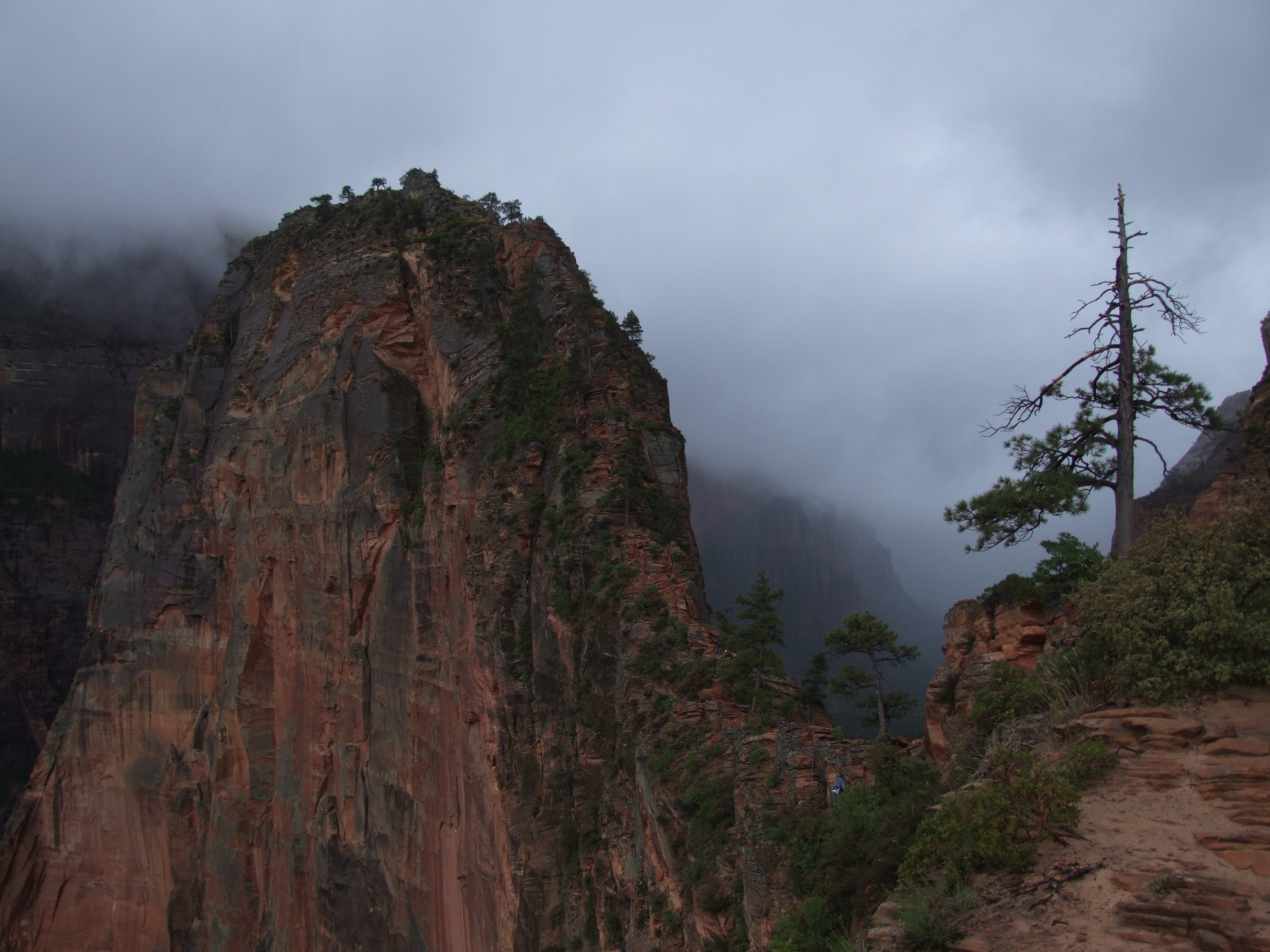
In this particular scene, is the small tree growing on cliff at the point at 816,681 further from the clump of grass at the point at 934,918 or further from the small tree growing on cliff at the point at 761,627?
→ the clump of grass at the point at 934,918

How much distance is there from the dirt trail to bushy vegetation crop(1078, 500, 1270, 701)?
397 mm

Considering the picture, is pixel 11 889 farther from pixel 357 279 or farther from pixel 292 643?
pixel 357 279

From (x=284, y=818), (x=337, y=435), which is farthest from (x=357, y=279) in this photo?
(x=284, y=818)

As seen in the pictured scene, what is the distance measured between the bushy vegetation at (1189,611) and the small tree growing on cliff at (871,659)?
1393 centimetres

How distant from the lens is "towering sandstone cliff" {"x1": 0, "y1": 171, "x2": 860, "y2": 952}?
2092cm

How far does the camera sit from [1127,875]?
741 cm

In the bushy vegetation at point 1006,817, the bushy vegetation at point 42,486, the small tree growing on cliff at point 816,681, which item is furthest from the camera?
the bushy vegetation at point 42,486

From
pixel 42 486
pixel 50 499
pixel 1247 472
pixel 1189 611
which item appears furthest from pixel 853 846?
pixel 42 486

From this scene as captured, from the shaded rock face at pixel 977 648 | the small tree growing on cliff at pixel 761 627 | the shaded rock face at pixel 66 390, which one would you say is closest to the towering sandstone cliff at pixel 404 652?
the small tree growing on cliff at pixel 761 627

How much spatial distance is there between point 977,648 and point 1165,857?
602 cm

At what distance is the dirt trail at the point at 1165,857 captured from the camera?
6781 millimetres

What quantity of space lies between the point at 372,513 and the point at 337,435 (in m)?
5.39

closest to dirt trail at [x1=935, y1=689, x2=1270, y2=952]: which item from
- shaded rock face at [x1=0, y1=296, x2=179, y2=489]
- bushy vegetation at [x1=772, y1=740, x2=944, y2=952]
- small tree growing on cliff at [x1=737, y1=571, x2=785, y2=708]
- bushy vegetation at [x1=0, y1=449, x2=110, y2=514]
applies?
bushy vegetation at [x1=772, y1=740, x2=944, y2=952]

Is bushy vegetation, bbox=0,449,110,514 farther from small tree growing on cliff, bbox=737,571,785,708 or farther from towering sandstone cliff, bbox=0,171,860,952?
small tree growing on cliff, bbox=737,571,785,708
